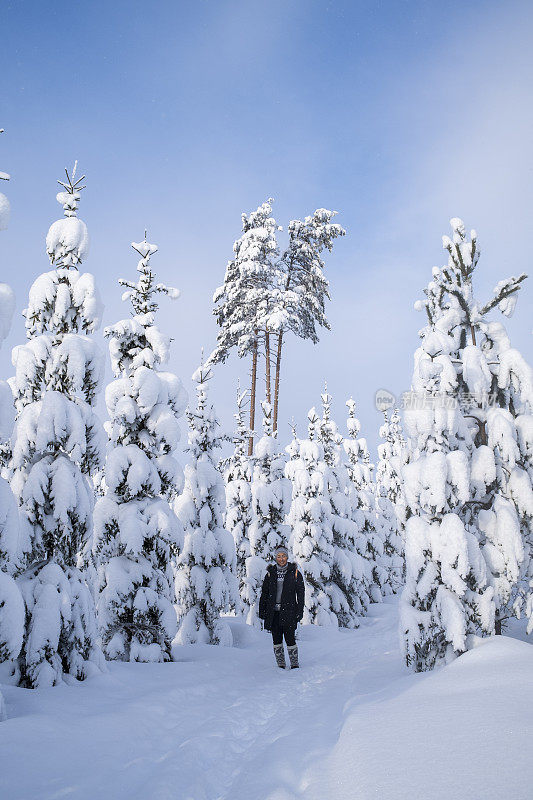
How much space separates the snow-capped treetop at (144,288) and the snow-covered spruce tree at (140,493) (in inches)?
0.9

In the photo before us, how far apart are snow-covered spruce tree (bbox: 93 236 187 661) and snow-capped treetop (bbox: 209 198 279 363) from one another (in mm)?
12116

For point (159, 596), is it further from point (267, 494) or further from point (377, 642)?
point (267, 494)

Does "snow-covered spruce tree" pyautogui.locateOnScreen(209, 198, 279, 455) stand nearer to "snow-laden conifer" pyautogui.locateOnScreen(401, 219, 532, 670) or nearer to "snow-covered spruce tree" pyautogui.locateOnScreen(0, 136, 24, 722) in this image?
"snow-laden conifer" pyautogui.locateOnScreen(401, 219, 532, 670)

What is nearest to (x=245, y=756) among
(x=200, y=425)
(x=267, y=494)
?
(x=200, y=425)

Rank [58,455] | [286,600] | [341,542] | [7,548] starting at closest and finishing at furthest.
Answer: [7,548]
[58,455]
[286,600]
[341,542]

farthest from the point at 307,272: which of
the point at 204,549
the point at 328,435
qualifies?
the point at 204,549

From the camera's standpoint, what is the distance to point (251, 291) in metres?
23.5

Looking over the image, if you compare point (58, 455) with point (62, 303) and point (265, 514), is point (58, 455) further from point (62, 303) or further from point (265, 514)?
point (265, 514)

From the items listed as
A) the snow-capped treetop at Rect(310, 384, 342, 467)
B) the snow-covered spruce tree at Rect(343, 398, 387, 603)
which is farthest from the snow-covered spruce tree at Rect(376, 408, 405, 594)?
the snow-capped treetop at Rect(310, 384, 342, 467)

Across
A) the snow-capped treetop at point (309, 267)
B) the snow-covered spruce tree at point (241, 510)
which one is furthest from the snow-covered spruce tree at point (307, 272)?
the snow-covered spruce tree at point (241, 510)

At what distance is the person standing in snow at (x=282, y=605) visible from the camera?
9.96 m

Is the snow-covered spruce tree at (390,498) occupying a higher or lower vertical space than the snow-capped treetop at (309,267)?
lower

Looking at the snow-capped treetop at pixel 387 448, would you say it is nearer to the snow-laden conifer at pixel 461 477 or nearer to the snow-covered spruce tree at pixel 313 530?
the snow-covered spruce tree at pixel 313 530

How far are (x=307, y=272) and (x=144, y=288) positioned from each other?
1514 centimetres
